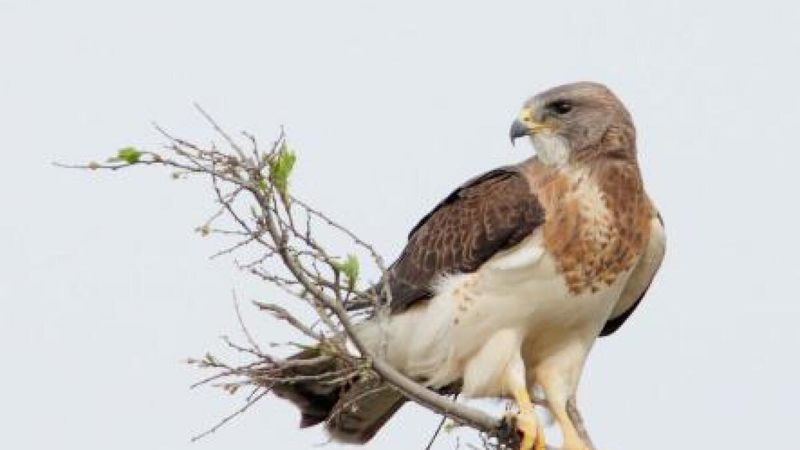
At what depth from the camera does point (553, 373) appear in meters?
8.41

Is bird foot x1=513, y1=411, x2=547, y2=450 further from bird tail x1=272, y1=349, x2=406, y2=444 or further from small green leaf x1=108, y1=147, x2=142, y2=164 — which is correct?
small green leaf x1=108, y1=147, x2=142, y2=164

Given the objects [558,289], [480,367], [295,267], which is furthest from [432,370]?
[295,267]

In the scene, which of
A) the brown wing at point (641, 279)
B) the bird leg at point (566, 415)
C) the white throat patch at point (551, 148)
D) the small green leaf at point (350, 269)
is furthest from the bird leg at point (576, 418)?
the small green leaf at point (350, 269)

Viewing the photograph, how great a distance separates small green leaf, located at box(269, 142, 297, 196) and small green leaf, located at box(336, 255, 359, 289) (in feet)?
1.19

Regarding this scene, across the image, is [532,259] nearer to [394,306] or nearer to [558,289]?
[558,289]

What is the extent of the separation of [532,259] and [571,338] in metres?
0.70

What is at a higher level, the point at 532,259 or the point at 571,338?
the point at 532,259

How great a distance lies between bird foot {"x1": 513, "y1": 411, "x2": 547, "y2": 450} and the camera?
24.7 ft

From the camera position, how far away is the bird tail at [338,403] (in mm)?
8352

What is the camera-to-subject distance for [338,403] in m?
8.50

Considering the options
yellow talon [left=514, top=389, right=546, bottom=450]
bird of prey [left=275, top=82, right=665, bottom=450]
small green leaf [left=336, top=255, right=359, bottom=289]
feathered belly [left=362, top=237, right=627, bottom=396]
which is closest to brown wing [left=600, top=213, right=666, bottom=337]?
bird of prey [left=275, top=82, right=665, bottom=450]

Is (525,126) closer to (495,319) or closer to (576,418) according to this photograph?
(495,319)

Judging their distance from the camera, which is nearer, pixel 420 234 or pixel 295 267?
pixel 295 267

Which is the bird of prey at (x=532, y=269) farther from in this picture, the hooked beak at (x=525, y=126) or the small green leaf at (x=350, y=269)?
the small green leaf at (x=350, y=269)
